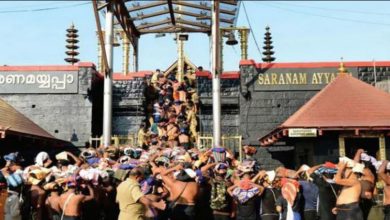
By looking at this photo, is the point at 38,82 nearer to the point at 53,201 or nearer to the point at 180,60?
the point at 180,60

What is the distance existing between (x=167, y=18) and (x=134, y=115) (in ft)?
16.8

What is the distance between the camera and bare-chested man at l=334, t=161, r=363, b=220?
816 centimetres

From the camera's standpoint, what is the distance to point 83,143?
18375mm

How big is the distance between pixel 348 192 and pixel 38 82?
13465 mm

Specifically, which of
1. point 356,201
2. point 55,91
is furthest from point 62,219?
point 55,91

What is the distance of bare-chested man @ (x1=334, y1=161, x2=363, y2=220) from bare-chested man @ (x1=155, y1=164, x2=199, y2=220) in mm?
2320

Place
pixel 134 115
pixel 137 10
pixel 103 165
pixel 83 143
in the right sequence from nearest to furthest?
1. pixel 103 165
2. pixel 83 143
3. pixel 134 115
4. pixel 137 10

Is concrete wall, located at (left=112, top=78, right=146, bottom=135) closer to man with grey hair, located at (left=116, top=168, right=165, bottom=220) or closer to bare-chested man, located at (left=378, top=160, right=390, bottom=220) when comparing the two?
bare-chested man, located at (left=378, top=160, right=390, bottom=220)

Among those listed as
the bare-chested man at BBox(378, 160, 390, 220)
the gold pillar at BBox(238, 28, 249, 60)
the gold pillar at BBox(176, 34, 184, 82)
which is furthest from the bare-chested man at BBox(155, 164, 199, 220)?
the gold pillar at BBox(238, 28, 249, 60)

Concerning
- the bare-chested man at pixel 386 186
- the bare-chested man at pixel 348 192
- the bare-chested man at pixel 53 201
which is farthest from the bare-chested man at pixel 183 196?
the bare-chested man at pixel 386 186

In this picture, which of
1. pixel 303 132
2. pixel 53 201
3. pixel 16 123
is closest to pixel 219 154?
pixel 303 132

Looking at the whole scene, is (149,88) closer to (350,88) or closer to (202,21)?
(202,21)

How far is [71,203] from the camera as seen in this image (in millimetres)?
8078

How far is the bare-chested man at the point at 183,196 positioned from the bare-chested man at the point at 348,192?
2320 mm
